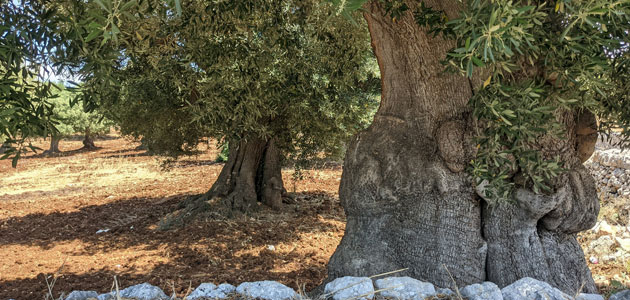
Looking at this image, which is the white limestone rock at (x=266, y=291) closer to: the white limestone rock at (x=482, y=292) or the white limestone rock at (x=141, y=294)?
the white limestone rock at (x=141, y=294)

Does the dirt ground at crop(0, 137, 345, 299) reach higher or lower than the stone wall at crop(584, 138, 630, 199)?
lower

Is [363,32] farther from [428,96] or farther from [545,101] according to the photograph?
[545,101]

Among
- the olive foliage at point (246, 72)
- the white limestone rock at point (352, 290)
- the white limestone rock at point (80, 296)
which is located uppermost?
the olive foliage at point (246, 72)

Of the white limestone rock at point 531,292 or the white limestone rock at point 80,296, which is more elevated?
the white limestone rock at point 531,292

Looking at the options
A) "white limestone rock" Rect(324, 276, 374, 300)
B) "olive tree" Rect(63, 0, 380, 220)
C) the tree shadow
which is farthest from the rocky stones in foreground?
"olive tree" Rect(63, 0, 380, 220)

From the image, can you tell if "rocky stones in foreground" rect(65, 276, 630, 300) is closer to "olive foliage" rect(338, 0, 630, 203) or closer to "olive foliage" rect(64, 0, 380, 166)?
"olive foliage" rect(338, 0, 630, 203)

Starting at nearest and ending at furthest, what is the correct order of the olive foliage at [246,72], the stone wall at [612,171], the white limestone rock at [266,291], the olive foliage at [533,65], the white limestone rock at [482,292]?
1. the olive foliage at [533,65]
2. the white limestone rock at [482,292]
3. the white limestone rock at [266,291]
4. the olive foliage at [246,72]
5. the stone wall at [612,171]

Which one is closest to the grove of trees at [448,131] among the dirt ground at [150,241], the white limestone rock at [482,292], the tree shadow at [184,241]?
the white limestone rock at [482,292]

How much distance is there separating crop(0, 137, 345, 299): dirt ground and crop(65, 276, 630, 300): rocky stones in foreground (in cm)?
28

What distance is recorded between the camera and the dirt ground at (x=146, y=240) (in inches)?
225

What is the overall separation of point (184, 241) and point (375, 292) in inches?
188

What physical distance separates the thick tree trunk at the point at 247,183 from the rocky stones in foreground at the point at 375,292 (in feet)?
17.0

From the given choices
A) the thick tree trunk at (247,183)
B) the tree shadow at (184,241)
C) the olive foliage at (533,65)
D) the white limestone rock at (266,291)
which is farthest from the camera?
the thick tree trunk at (247,183)

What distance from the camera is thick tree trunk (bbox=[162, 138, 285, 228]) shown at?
28.9 feet
